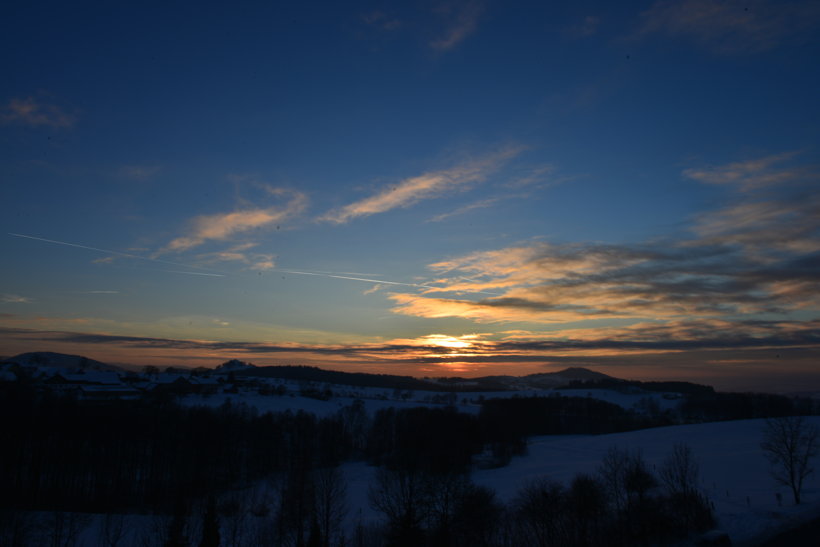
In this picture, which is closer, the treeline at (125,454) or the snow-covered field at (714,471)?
the snow-covered field at (714,471)

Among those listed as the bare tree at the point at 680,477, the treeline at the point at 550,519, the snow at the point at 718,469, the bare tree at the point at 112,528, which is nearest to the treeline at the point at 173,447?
→ the snow at the point at 718,469

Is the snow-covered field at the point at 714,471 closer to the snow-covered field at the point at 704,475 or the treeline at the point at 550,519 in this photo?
the snow-covered field at the point at 704,475

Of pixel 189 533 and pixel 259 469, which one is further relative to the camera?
pixel 259 469

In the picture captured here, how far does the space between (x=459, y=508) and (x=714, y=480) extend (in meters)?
46.0

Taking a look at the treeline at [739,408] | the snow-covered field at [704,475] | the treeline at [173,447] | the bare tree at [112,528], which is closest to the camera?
the snow-covered field at [704,475]

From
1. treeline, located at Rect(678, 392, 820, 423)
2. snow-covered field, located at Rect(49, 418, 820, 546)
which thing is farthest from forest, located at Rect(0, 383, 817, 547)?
treeline, located at Rect(678, 392, 820, 423)

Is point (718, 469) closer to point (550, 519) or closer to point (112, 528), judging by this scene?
point (550, 519)

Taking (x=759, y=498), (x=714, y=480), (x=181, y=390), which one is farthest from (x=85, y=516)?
(x=181, y=390)

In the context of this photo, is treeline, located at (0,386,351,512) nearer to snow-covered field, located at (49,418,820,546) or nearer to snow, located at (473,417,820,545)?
snow-covered field, located at (49,418,820,546)

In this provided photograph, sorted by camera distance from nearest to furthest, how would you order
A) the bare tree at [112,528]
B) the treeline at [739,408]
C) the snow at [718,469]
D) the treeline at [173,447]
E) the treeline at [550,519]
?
the treeline at [550,519] → the snow at [718,469] → the bare tree at [112,528] → the treeline at [173,447] → the treeline at [739,408]

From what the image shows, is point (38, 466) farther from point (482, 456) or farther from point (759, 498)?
point (759, 498)

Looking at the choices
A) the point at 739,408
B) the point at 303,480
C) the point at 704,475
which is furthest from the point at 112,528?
the point at 739,408

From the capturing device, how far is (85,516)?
55.5 meters

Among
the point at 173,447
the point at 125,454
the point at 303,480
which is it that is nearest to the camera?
the point at 303,480
